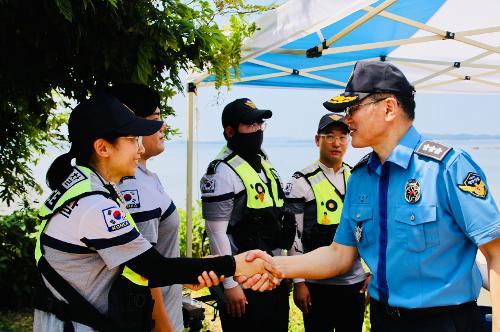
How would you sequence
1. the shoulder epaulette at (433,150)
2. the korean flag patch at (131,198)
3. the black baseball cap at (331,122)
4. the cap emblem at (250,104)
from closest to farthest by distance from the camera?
the shoulder epaulette at (433,150)
the korean flag patch at (131,198)
the cap emblem at (250,104)
the black baseball cap at (331,122)

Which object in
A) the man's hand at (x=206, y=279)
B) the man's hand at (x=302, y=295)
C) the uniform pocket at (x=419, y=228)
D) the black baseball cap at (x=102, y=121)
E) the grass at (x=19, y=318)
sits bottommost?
the grass at (x=19, y=318)

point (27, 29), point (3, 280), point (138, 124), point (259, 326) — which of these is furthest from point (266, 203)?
point (3, 280)

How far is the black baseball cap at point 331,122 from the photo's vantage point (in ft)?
13.1

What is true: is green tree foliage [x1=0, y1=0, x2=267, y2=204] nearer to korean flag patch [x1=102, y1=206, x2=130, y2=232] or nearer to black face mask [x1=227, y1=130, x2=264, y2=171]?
black face mask [x1=227, y1=130, x2=264, y2=171]

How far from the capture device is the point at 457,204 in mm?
1934

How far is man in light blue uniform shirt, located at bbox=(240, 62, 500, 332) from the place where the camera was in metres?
1.93

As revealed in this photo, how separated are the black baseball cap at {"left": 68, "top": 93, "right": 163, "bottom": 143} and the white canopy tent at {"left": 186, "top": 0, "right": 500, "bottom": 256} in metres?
1.97

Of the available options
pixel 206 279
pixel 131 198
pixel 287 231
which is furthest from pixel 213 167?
pixel 206 279

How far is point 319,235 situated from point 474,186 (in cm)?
198

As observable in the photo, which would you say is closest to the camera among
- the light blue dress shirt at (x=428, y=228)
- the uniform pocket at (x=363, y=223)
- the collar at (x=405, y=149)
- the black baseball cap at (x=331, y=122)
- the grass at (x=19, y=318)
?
the light blue dress shirt at (x=428, y=228)

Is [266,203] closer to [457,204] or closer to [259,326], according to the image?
[259,326]

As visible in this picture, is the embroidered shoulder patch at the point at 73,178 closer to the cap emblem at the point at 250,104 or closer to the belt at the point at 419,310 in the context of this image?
the belt at the point at 419,310

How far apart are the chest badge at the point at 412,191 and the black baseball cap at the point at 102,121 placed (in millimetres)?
1151

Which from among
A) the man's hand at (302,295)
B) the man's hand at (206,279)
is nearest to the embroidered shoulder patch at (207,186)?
the man's hand at (302,295)
